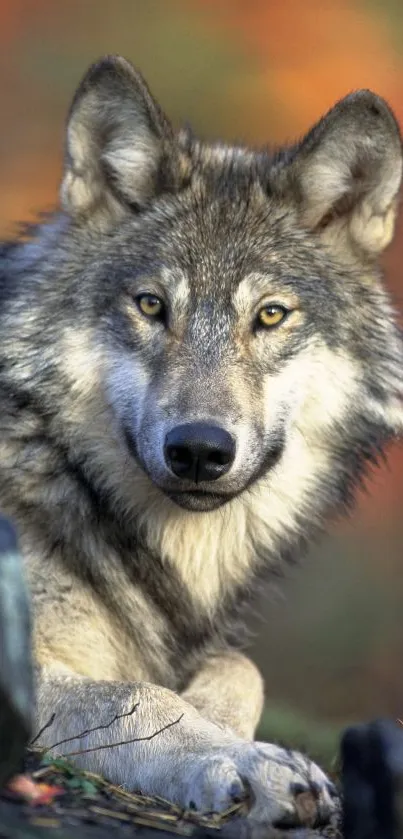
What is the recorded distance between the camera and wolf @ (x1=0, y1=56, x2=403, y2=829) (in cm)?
407

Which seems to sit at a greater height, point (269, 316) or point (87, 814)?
point (269, 316)

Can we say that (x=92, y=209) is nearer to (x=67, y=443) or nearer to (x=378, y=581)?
(x=67, y=443)

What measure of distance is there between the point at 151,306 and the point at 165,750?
142cm

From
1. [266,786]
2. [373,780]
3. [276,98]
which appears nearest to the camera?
[373,780]

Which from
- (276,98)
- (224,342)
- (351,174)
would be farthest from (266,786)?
(276,98)

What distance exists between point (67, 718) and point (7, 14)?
22.7ft

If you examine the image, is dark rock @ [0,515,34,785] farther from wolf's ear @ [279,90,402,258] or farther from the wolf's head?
wolf's ear @ [279,90,402,258]

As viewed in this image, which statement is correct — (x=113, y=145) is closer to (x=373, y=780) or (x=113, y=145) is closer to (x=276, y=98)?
(x=373, y=780)

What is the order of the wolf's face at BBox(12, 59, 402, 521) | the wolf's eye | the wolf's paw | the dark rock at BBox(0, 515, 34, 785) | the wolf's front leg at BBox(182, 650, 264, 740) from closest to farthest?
the dark rock at BBox(0, 515, 34, 785) → the wolf's paw → the wolf's face at BBox(12, 59, 402, 521) → the wolf's eye → the wolf's front leg at BBox(182, 650, 264, 740)

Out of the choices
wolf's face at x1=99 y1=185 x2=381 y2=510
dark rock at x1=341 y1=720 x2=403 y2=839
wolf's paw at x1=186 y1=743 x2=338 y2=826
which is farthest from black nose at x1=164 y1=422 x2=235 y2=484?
dark rock at x1=341 y1=720 x2=403 y2=839

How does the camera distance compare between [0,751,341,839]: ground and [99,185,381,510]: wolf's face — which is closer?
[0,751,341,839]: ground

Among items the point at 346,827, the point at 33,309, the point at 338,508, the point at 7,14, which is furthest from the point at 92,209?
the point at 7,14

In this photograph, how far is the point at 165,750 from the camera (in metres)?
3.37

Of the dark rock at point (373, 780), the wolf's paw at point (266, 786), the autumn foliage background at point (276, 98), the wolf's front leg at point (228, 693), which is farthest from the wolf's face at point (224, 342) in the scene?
the autumn foliage background at point (276, 98)
